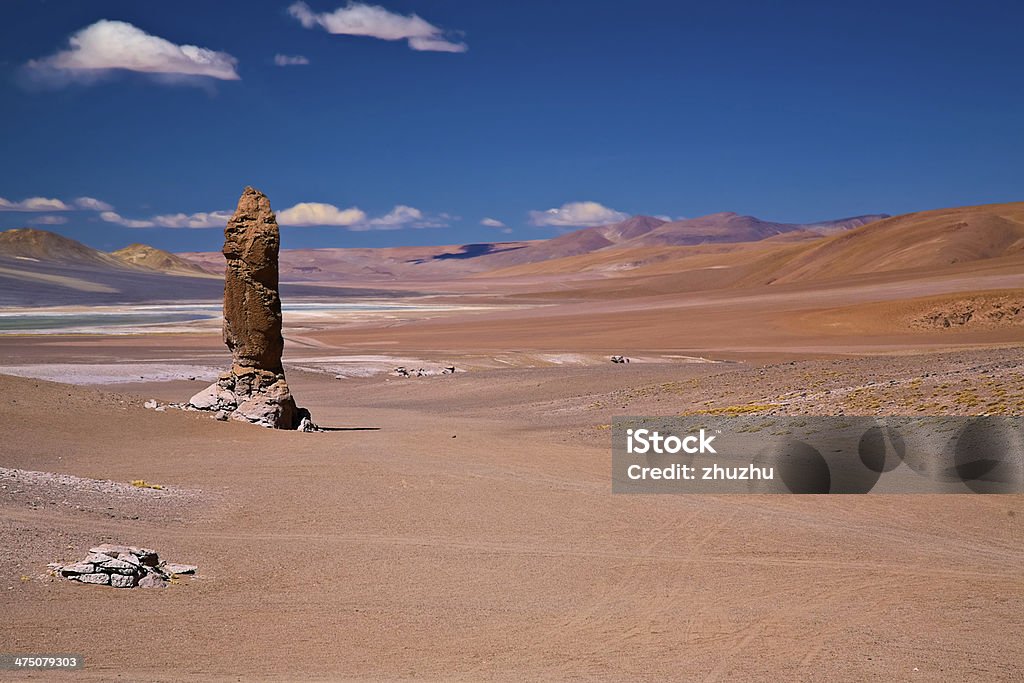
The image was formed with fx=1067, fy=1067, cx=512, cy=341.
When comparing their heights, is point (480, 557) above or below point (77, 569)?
below

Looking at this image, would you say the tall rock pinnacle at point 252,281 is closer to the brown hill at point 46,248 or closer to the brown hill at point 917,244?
the brown hill at point 917,244

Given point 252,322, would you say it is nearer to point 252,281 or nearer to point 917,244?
point 252,281

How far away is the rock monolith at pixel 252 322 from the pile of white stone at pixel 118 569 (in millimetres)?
9396

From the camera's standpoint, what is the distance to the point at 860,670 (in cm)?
709

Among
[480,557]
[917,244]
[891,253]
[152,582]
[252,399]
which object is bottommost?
[480,557]

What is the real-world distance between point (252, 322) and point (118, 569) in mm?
10154

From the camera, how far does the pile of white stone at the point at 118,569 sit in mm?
7867

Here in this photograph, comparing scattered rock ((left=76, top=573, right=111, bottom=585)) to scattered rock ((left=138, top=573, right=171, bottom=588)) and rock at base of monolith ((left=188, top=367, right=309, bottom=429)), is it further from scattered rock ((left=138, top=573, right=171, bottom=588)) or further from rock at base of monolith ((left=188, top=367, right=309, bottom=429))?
rock at base of monolith ((left=188, top=367, right=309, bottom=429))

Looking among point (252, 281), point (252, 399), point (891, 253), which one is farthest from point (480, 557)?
point (891, 253)

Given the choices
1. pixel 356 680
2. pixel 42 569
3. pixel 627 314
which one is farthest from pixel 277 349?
pixel 627 314

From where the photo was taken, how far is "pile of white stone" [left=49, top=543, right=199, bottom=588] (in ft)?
25.8

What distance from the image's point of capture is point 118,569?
26.3 feet

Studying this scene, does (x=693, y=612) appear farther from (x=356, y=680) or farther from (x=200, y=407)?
(x=200, y=407)

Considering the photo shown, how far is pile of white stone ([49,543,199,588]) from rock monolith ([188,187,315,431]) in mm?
9396
